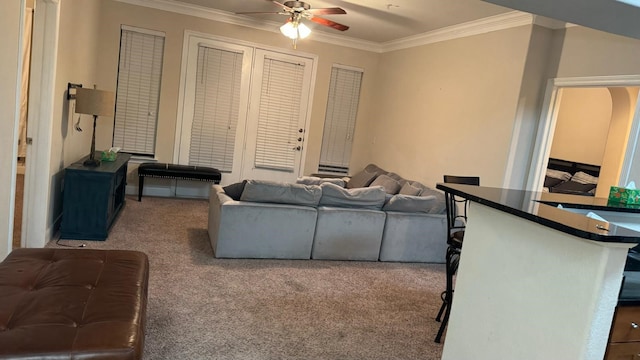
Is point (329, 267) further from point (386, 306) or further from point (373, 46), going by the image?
point (373, 46)

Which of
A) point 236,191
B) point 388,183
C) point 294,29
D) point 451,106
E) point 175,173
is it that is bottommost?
point 175,173

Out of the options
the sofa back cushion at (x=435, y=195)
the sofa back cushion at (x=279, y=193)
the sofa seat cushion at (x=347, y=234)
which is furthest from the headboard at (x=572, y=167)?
the sofa back cushion at (x=279, y=193)

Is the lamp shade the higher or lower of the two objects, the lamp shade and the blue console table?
the higher

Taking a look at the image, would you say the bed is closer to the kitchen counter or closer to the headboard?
the headboard

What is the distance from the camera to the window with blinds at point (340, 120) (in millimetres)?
7164

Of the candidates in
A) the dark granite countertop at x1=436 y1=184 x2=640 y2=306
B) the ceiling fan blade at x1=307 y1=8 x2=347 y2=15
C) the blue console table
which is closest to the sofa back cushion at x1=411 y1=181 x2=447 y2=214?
the dark granite countertop at x1=436 y1=184 x2=640 y2=306

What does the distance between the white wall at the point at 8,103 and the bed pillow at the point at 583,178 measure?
24.0ft

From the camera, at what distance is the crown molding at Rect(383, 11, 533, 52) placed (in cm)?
446

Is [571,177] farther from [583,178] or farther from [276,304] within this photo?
[276,304]

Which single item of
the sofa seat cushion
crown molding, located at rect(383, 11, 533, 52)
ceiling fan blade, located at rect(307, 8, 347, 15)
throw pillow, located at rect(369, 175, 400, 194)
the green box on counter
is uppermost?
crown molding, located at rect(383, 11, 533, 52)

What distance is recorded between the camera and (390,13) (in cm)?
508

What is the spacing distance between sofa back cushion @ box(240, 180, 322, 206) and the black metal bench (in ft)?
7.12

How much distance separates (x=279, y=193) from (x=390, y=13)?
100 inches

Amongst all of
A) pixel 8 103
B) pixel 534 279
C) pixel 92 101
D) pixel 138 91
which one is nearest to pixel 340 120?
pixel 138 91
